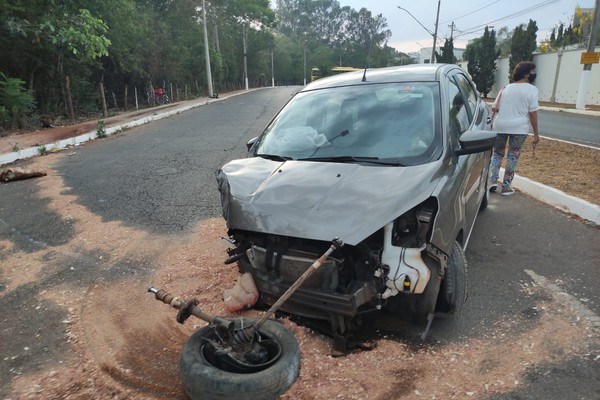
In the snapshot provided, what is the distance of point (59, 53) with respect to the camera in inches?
638

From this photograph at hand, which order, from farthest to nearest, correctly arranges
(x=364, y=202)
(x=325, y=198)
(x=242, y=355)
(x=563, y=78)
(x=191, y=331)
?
(x=563, y=78) → (x=191, y=331) → (x=325, y=198) → (x=364, y=202) → (x=242, y=355)

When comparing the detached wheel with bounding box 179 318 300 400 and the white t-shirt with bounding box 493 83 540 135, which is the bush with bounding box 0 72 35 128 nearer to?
the white t-shirt with bounding box 493 83 540 135

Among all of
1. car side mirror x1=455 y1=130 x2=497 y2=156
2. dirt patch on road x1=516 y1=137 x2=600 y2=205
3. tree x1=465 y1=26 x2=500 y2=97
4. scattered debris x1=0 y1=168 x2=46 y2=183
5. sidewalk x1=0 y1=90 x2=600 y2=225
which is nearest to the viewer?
car side mirror x1=455 y1=130 x2=497 y2=156

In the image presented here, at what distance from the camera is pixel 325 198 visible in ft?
9.27

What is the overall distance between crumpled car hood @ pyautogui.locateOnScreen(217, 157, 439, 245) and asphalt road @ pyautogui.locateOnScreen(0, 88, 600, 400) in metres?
0.98

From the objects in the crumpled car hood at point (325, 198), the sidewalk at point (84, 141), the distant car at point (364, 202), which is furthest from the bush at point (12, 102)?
the crumpled car hood at point (325, 198)

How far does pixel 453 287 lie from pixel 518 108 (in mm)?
3673

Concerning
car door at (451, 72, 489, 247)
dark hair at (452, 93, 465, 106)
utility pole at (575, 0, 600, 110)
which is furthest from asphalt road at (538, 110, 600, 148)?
dark hair at (452, 93, 465, 106)

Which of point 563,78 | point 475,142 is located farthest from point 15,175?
point 563,78

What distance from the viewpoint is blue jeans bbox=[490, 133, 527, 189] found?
5859 millimetres

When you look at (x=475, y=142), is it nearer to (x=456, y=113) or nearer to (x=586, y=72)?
(x=456, y=113)

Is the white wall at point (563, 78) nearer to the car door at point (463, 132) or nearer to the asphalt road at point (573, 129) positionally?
the asphalt road at point (573, 129)

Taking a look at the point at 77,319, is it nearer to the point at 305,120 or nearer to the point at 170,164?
the point at 305,120

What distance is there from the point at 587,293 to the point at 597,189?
10.3 feet
